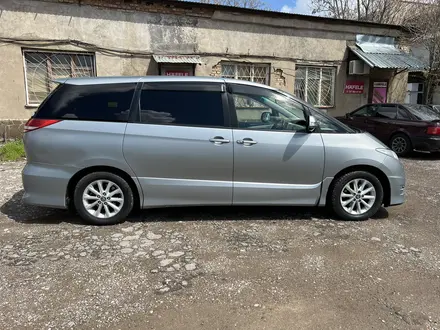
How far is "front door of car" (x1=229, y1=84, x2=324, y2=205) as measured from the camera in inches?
168

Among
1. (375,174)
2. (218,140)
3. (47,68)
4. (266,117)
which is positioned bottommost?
(375,174)

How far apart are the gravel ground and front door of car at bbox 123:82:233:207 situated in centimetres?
44

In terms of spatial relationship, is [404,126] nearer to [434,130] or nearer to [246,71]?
[434,130]

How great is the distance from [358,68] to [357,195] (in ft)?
32.5

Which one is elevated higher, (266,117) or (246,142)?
(266,117)

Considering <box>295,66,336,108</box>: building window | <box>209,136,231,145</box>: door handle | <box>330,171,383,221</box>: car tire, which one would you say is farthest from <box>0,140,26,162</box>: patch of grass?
<box>295,66,336,108</box>: building window

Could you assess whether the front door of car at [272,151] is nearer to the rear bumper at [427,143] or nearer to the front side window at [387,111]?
the rear bumper at [427,143]

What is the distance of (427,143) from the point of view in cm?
874

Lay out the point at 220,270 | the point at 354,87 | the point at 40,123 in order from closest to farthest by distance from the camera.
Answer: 1. the point at 220,270
2. the point at 40,123
3. the point at 354,87

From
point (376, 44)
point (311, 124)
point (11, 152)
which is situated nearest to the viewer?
point (311, 124)

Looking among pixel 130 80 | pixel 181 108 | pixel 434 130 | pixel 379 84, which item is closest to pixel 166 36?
pixel 130 80


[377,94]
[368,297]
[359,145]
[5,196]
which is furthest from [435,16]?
[5,196]

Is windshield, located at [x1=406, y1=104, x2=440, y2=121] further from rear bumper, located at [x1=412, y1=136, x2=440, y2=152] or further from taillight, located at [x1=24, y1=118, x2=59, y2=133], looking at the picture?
taillight, located at [x1=24, y1=118, x2=59, y2=133]

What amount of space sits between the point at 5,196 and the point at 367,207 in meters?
5.27
